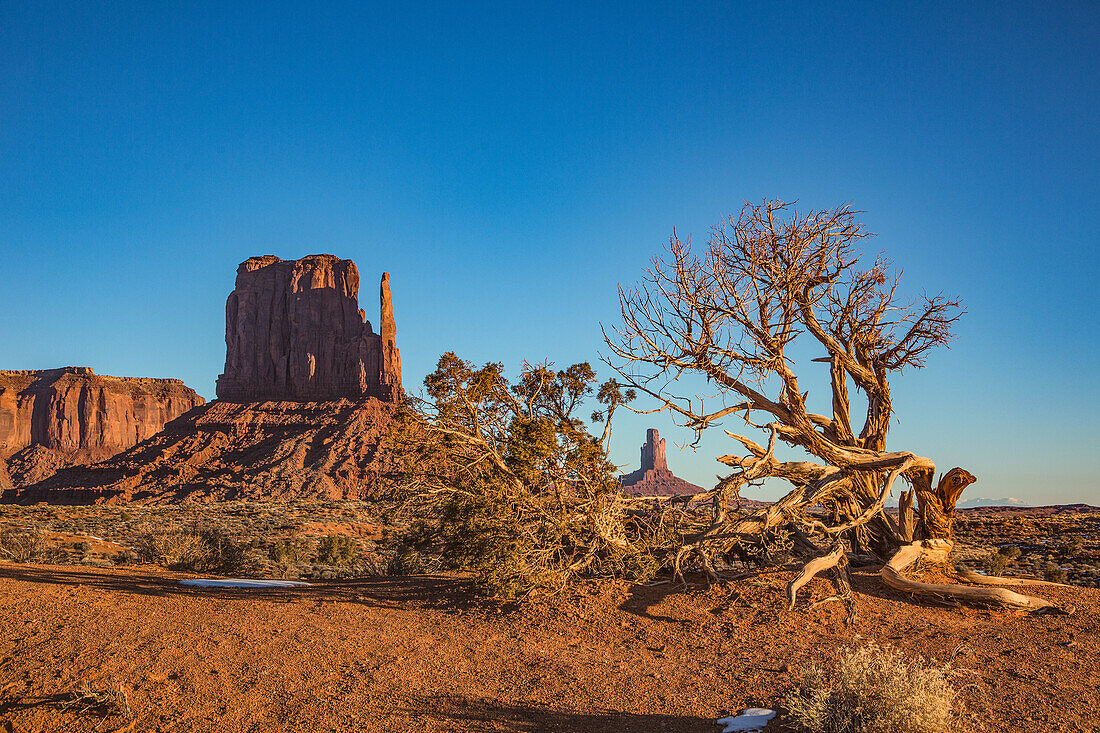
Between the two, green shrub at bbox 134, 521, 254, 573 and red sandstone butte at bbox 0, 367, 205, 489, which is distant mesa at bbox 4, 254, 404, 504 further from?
red sandstone butte at bbox 0, 367, 205, 489

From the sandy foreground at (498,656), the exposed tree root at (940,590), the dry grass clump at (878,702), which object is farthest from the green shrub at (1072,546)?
the dry grass clump at (878,702)

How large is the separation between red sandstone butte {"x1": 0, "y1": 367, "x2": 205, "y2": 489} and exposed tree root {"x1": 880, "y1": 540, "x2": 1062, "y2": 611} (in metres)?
119

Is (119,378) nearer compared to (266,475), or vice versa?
(266,475)

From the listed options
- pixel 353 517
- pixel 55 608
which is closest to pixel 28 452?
pixel 353 517

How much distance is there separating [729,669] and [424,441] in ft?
18.6

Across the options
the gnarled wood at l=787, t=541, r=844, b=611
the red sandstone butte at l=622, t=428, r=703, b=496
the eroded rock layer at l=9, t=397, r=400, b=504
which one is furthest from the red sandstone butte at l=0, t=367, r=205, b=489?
the gnarled wood at l=787, t=541, r=844, b=611

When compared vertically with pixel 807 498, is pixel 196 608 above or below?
below

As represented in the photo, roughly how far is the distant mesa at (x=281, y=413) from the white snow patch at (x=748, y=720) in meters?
35.6

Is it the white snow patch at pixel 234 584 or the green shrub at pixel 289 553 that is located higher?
the white snow patch at pixel 234 584

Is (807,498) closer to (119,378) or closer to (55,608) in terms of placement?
(55,608)

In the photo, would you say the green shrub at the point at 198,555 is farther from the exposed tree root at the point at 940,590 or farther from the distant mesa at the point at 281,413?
the distant mesa at the point at 281,413

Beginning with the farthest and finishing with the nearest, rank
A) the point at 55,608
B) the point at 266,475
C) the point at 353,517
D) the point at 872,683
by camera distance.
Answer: the point at 266,475 → the point at 353,517 → the point at 55,608 → the point at 872,683

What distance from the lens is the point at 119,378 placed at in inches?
4695

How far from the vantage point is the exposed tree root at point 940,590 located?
900 cm
